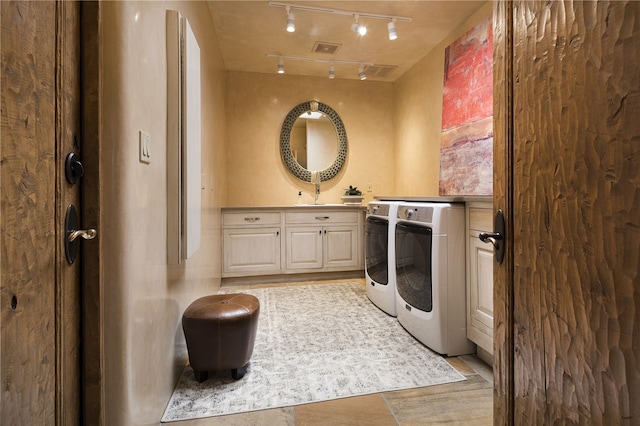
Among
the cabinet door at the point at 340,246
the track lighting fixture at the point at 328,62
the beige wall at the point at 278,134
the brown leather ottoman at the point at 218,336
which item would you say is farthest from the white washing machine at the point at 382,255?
the track lighting fixture at the point at 328,62

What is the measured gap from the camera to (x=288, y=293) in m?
3.20

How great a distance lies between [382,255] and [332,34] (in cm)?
227

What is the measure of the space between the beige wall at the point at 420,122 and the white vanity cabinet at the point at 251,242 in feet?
5.80

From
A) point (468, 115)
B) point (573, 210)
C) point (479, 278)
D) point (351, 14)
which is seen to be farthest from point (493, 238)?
point (351, 14)

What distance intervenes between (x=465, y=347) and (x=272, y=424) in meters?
1.29

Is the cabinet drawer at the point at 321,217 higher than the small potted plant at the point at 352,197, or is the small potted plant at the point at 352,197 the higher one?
the small potted plant at the point at 352,197

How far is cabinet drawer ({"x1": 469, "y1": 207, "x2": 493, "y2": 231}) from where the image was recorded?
171 centimetres

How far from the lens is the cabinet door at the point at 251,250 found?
11.2 ft

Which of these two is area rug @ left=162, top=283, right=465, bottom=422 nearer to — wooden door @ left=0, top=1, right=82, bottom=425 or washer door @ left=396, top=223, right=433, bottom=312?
washer door @ left=396, top=223, right=433, bottom=312

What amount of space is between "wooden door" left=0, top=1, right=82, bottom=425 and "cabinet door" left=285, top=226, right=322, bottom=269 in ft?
9.35

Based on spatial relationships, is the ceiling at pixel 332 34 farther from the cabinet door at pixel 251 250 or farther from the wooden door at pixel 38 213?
the wooden door at pixel 38 213

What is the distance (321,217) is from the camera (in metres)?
3.65

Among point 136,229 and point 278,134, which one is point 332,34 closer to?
point 278,134

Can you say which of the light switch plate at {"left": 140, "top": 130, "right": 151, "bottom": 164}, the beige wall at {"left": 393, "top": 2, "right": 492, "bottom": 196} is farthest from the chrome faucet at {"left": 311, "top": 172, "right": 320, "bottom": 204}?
the light switch plate at {"left": 140, "top": 130, "right": 151, "bottom": 164}
